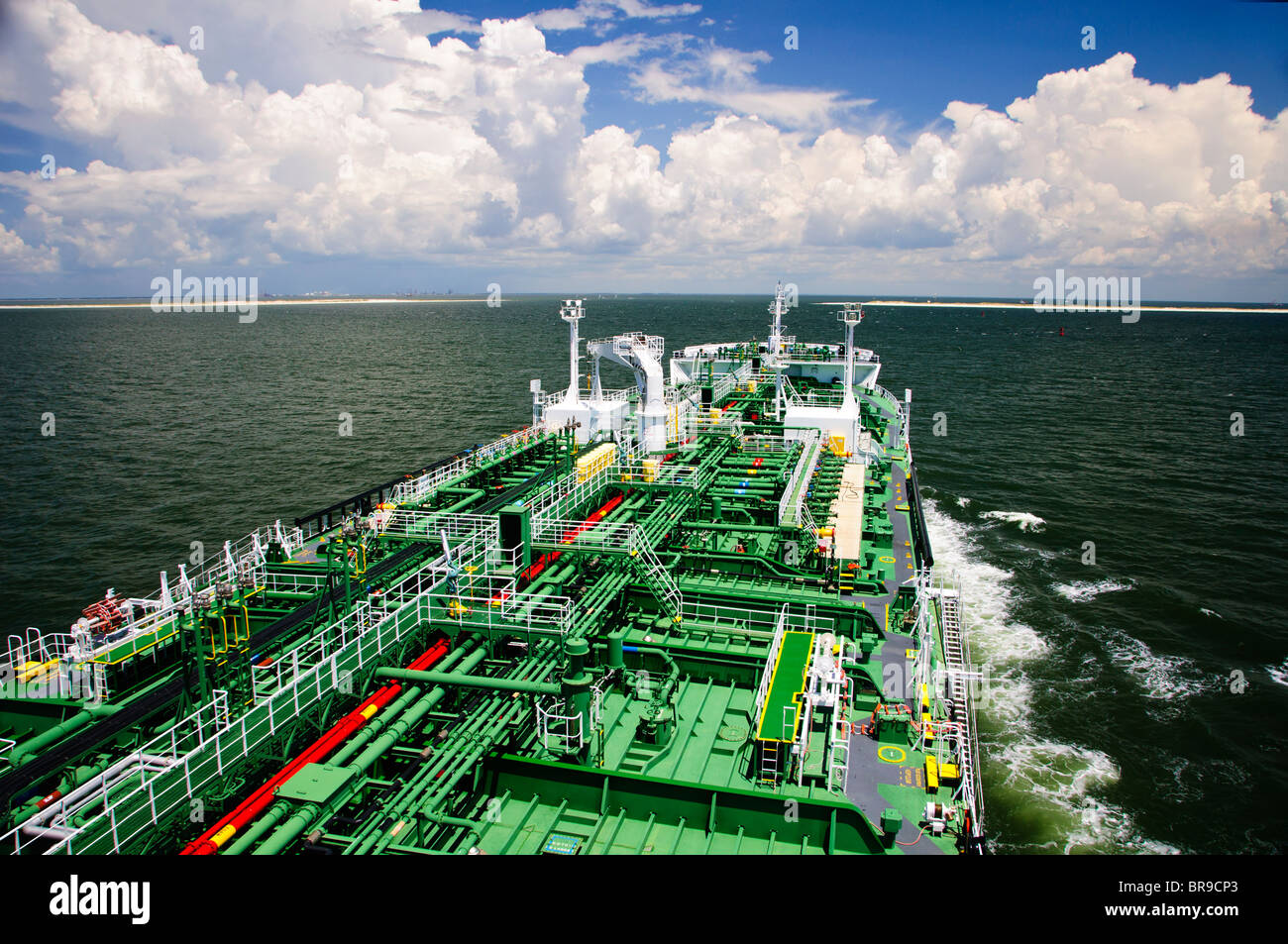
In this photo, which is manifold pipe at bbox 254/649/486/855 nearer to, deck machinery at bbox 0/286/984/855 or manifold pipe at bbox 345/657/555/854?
deck machinery at bbox 0/286/984/855

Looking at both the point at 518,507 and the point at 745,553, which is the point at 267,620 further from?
the point at 745,553

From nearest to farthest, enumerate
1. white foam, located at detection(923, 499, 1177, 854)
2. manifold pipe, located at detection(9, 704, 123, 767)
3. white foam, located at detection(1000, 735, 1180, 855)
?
1. manifold pipe, located at detection(9, 704, 123, 767)
2. white foam, located at detection(1000, 735, 1180, 855)
3. white foam, located at detection(923, 499, 1177, 854)

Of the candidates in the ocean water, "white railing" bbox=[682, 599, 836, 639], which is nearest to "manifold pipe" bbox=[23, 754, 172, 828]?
"white railing" bbox=[682, 599, 836, 639]

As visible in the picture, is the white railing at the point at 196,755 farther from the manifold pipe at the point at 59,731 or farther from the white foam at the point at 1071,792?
the white foam at the point at 1071,792

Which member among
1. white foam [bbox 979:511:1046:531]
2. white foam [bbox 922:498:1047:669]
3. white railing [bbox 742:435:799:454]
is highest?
white railing [bbox 742:435:799:454]

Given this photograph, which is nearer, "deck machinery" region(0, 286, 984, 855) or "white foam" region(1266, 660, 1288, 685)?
"deck machinery" region(0, 286, 984, 855)

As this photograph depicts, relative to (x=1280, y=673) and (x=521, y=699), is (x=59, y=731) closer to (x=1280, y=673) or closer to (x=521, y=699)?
(x=521, y=699)
